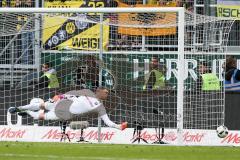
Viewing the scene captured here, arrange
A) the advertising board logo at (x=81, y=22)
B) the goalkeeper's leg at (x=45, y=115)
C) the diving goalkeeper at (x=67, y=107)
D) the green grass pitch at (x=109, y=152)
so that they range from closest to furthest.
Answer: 1. the green grass pitch at (x=109, y=152)
2. the diving goalkeeper at (x=67, y=107)
3. the goalkeeper's leg at (x=45, y=115)
4. the advertising board logo at (x=81, y=22)

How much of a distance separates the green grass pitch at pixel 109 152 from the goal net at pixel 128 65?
2.29 metres

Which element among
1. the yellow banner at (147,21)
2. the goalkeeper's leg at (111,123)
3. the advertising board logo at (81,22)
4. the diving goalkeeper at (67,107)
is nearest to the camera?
the goalkeeper's leg at (111,123)

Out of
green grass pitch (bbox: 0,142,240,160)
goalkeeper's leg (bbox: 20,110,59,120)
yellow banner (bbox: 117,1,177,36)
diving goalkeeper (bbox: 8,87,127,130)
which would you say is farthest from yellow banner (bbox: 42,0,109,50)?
green grass pitch (bbox: 0,142,240,160)

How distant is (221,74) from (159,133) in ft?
8.28

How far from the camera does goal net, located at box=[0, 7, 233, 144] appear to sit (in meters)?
19.3

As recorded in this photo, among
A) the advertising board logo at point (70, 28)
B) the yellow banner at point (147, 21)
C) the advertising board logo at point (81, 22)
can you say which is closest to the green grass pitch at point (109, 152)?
the yellow banner at point (147, 21)

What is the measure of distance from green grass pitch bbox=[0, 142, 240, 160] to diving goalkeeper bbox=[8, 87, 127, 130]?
1.81m

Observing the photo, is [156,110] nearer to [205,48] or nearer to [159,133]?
[159,133]

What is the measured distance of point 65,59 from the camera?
66.6 ft

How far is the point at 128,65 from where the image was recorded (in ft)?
66.9

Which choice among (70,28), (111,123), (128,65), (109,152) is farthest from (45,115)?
(70,28)

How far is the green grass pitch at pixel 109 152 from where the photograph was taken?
1370cm

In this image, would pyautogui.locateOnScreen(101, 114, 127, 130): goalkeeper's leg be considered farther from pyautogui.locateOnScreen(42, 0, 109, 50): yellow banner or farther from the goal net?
pyautogui.locateOnScreen(42, 0, 109, 50): yellow banner

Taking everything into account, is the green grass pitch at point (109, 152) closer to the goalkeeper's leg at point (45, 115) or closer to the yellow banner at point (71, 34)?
the goalkeeper's leg at point (45, 115)
